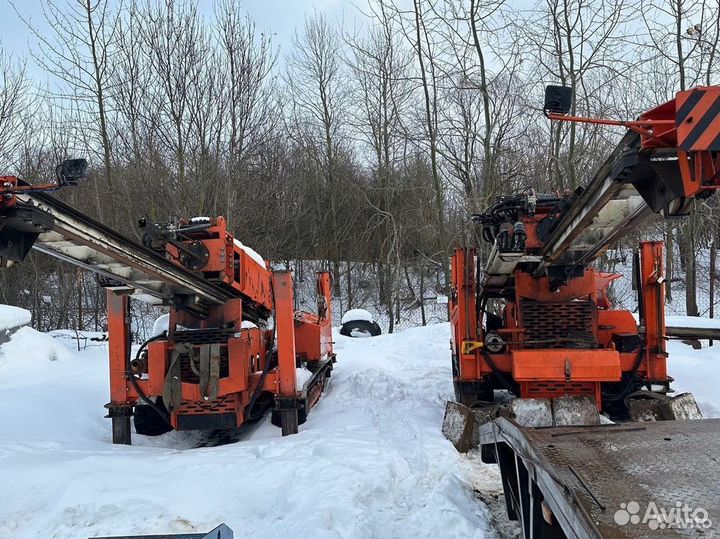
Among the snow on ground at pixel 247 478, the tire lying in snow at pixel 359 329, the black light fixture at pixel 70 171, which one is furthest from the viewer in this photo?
the tire lying in snow at pixel 359 329

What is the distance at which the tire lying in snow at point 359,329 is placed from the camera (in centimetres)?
1730

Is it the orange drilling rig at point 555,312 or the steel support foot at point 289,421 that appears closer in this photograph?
the orange drilling rig at point 555,312

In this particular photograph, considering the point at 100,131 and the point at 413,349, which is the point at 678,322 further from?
the point at 100,131

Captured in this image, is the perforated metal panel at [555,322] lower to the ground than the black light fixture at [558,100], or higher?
lower

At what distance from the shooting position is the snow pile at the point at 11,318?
10.7 metres

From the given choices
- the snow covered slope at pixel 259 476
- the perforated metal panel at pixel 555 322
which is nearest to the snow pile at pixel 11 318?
the snow covered slope at pixel 259 476

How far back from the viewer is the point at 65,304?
19.0 m

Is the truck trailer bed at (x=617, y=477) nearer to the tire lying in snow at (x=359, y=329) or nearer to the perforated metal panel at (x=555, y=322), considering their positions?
the perforated metal panel at (x=555, y=322)

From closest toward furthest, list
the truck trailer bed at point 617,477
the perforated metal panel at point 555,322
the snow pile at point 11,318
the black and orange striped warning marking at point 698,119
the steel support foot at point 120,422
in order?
1. the truck trailer bed at point 617,477
2. the black and orange striped warning marking at point 698,119
3. the steel support foot at point 120,422
4. the perforated metal panel at point 555,322
5. the snow pile at point 11,318

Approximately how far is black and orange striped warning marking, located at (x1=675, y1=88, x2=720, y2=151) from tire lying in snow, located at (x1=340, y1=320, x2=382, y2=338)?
15.1m

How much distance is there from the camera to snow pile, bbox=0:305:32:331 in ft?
35.2

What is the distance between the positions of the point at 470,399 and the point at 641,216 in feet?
11.3

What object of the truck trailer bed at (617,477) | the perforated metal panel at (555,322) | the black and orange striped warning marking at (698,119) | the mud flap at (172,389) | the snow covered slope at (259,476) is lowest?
the snow covered slope at (259,476)

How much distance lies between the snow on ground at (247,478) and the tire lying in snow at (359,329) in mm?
9737
